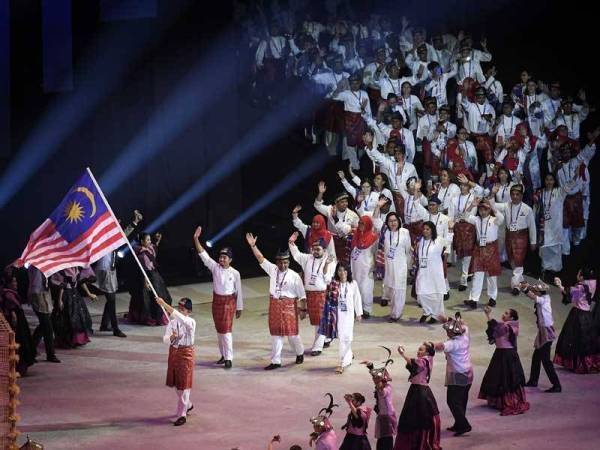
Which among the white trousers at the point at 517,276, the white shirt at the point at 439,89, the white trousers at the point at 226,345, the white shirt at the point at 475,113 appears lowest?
the white trousers at the point at 226,345

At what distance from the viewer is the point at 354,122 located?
2053 cm

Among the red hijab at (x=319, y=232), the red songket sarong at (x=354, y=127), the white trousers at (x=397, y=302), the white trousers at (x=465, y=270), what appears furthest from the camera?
the red songket sarong at (x=354, y=127)

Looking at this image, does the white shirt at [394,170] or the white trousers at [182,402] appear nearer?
the white trousers at [182,402]

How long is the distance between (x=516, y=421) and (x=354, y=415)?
102 inches

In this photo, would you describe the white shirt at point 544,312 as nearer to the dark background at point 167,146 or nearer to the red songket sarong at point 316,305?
the red songket sarong at point 316,305

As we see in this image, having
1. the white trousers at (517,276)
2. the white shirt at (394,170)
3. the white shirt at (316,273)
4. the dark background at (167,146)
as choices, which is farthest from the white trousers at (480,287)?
the white shirt at (316,273)

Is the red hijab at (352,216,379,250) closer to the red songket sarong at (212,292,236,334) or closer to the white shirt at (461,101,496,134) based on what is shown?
the red songket sarong at (212,292,236,334)

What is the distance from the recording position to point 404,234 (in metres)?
17.0

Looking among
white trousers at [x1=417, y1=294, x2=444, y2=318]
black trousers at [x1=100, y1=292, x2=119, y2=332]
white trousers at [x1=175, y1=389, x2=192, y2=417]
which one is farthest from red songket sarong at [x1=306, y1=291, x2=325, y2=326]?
white trousers at [x1=175, y1=389, x2=192, y2=417]

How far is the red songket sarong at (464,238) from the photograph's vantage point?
18.0 metres

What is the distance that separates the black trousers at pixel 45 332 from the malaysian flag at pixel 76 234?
3.03m

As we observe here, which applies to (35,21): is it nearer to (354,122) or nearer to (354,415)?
(354,122)

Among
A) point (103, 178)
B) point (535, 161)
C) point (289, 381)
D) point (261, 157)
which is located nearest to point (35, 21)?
point (103, 178)

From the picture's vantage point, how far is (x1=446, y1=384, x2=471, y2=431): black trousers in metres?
12.7
